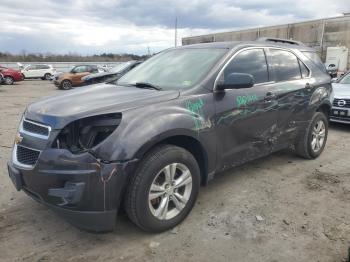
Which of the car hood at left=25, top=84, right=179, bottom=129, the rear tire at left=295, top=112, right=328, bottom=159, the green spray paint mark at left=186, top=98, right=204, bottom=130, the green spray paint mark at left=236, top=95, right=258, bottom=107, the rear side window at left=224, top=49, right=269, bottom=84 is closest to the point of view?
the car hood at left=25, top=84, right=179, bottom=129

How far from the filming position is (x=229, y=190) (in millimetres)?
4391

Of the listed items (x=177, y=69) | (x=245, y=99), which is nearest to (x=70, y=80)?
(x=177, y=69)

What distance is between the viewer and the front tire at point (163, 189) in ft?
9.98

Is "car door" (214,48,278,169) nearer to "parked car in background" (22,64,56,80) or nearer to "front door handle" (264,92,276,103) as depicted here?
"front door handle" (264,92,276,103)

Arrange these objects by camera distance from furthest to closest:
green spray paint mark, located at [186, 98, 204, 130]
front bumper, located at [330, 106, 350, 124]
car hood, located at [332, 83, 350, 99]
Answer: car hood, located at [332, 83, 350, 99] < front bumper, located at [330, 106, 350, 124] < green spray paint mark, located at [186, 98, 204, 130]

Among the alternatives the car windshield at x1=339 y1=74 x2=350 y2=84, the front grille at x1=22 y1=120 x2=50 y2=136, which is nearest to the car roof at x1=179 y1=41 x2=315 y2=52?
the front grille at x1=22 y1=120 x2=50 y2=136

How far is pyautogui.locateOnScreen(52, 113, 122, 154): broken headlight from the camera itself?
291 cm

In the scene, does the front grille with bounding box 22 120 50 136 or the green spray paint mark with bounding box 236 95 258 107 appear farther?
the green spray paint mark with bounding box 236 95 258 107

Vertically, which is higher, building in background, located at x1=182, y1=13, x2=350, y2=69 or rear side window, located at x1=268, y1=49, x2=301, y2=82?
building in background, located at x1=182, y1=13, x2=350, y2=69

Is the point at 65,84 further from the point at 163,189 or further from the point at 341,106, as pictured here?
the point at 163,189

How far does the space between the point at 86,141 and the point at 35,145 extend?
1.59ft

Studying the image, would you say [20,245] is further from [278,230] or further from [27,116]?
[278,230]

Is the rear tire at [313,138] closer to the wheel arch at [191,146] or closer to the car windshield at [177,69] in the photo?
the car windshield at [177,69]

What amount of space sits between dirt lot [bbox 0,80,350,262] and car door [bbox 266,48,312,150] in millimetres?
651
